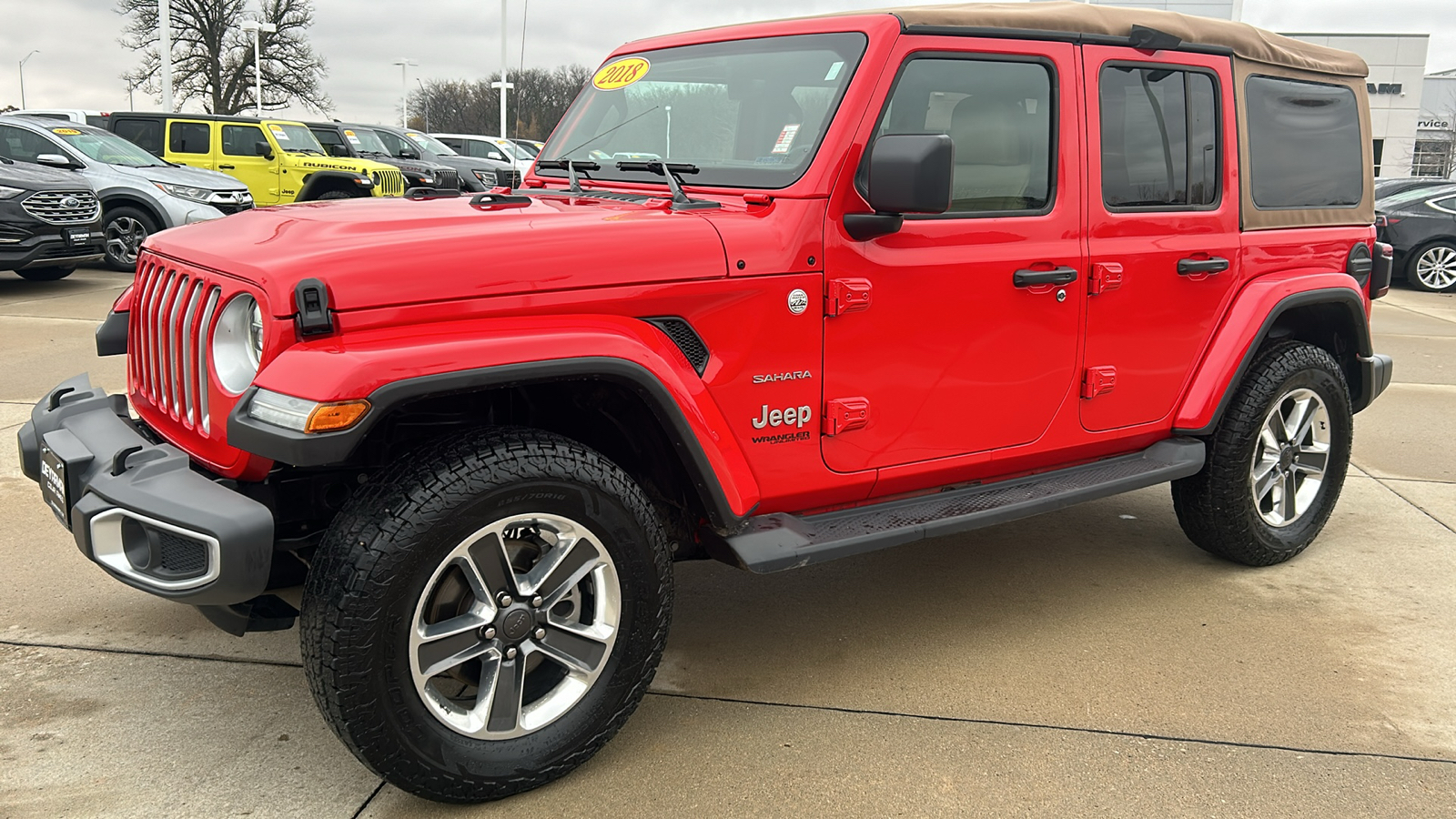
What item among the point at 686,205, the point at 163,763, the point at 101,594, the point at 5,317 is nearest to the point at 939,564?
the point at 686,205

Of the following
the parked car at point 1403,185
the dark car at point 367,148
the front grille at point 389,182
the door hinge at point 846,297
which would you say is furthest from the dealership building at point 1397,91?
the door hinge at point 846,297

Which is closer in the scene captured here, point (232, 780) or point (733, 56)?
→ point (232, 780)

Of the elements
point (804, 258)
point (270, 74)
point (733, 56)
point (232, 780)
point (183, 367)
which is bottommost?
point (232, 780)

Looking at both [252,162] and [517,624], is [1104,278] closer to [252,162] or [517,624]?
[517,624]

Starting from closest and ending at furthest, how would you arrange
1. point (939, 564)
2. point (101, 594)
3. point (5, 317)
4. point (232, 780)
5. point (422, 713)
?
point (422, 713), point (232, 780), point (101, 594), point (939, 564), point (5, 317)

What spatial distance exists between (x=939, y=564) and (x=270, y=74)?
137 feet

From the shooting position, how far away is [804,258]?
2.97 metres

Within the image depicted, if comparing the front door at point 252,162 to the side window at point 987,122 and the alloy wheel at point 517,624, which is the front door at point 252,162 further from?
the alloy wheel at point 517,624

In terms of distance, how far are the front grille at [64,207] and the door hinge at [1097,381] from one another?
1022cm

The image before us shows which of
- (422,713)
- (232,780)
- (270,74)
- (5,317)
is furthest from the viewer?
(270,74)

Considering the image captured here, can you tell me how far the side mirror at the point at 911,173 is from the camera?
282 cm

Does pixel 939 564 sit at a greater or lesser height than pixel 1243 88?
lesser

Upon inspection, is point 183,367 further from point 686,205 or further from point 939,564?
point 939,564

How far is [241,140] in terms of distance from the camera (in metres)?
15.9
